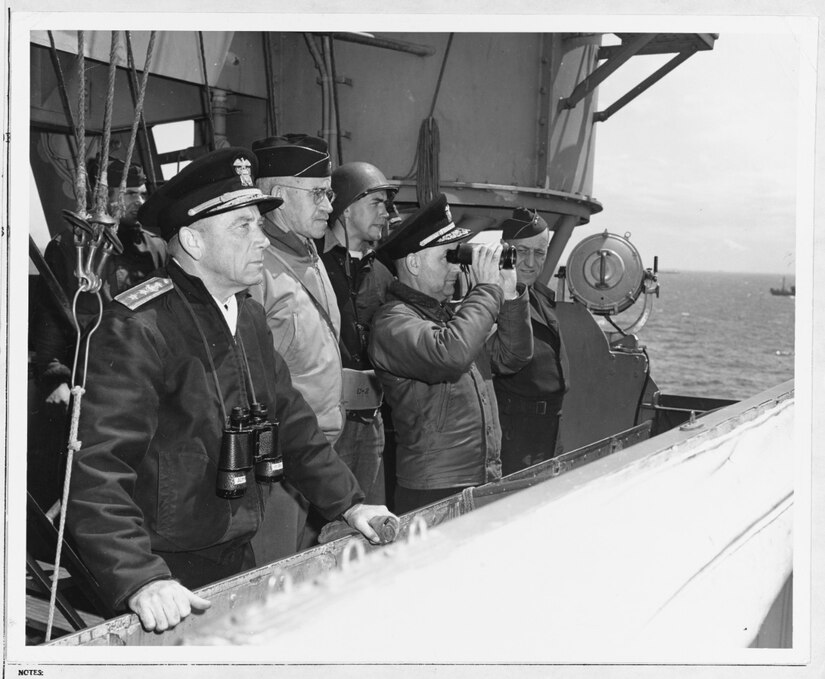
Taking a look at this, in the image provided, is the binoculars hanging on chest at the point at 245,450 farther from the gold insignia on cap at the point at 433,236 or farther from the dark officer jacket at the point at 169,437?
the gold insignia on cap at the point at 433,236

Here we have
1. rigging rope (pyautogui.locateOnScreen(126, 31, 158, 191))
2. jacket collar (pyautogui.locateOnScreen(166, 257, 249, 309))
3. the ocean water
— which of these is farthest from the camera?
the ocean water

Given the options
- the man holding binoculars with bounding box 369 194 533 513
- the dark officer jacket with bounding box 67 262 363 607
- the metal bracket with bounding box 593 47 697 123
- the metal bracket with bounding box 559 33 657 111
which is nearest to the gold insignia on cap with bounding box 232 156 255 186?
the dark officer jacket with bounding box 67 262 363 607

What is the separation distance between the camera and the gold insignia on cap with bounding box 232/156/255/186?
2.20m

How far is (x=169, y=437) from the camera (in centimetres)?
200

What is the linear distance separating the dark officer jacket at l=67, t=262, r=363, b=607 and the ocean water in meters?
3.99

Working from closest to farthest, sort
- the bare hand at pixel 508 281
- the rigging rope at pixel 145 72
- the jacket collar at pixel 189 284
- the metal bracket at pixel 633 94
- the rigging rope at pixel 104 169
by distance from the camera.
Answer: the jacket collar at pixel 189 284, the rigging rope at pixel 104 169, the rigging rope at pixel 145 72, the bare hand at pixel 508 281, the metal bracket at pixel 633 94

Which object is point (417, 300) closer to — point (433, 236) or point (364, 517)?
point (433, 236)

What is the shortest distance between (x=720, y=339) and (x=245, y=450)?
65756 mm

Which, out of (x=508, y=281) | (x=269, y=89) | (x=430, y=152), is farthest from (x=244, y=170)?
(x=430, y=152)

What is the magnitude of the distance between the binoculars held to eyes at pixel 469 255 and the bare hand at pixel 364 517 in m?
Answer: 0.97

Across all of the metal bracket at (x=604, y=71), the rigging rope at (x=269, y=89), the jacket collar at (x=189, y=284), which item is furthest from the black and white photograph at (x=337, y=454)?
the metal bracket at (x=604, y=71)

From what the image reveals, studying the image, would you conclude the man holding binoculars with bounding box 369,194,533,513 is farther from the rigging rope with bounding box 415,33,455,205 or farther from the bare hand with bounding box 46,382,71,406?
the rigging rope with bounding box 415,33,455,205

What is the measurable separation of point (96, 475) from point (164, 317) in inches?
14.7

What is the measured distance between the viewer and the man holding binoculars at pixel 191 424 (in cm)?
179
